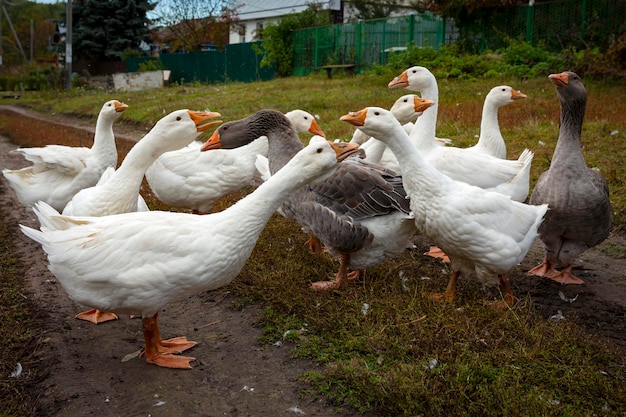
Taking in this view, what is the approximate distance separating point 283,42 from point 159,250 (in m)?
24.8

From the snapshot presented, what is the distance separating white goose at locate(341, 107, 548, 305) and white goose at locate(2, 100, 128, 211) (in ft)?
9.69

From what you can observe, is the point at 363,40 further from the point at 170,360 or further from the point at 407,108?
the point at 170,360

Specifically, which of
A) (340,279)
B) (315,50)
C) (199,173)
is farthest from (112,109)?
(315,50)

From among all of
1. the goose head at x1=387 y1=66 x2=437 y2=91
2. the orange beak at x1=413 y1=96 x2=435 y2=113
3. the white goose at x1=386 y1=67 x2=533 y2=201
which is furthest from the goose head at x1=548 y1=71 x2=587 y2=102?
the goose head at x1=387 y1=66 x2=437 y2=91

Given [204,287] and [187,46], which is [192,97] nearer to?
[204,287]

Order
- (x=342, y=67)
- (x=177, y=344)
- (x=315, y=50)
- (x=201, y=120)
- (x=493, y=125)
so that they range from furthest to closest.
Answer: (x=315, y=50), (x=342, y=67), (x=493, y=125), (x=201, y=120), (x=177, y=344)

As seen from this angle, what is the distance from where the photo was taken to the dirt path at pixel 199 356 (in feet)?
9.58

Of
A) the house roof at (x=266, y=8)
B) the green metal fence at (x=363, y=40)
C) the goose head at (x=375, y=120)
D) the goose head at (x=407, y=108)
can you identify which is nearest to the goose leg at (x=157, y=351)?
the goose head at (x=375, y=120)

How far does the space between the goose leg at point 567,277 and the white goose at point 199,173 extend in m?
2.52

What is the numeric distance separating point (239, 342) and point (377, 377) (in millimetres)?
1007

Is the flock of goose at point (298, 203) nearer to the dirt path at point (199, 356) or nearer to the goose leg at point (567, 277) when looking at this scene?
the goose leg at point (567, 277)

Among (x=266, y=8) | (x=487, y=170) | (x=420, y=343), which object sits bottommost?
(x=420, y=343)

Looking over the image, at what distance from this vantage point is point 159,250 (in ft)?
10.2

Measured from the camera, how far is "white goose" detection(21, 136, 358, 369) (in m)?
3.07
